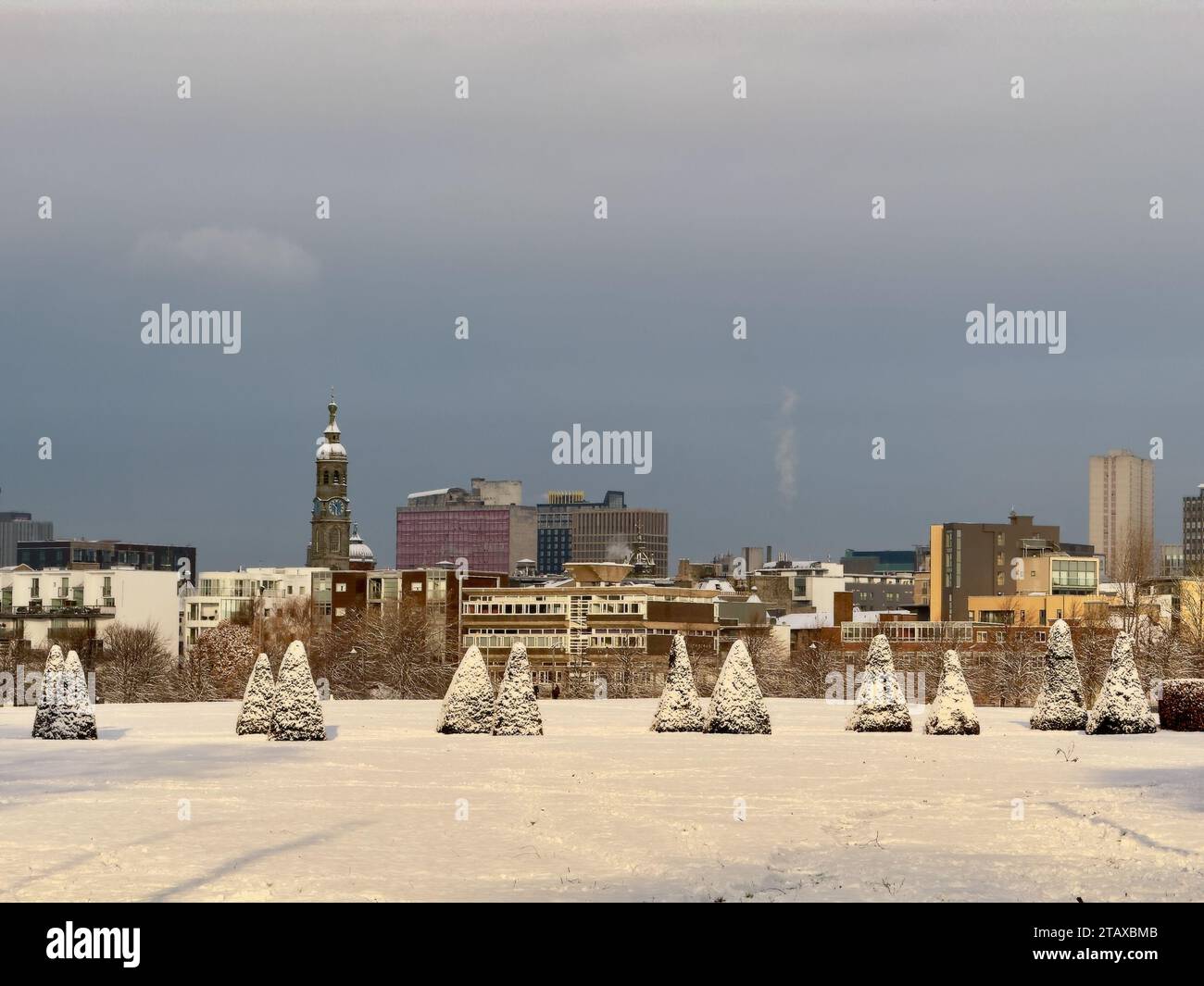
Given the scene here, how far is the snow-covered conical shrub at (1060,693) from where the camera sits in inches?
2175

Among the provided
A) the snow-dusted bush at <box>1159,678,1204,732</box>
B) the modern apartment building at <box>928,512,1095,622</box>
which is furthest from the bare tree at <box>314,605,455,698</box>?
the modern apartment building at <box>928,512,1095,622</box>

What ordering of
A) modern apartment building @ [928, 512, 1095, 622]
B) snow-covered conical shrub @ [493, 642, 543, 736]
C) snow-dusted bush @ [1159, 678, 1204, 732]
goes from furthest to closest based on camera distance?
modern apartment building @ [928, 512, 1095, 622] < snow-dusted bush @ [1159, 678, 1204, 732] < snow-covered conical shrub @ [493, 642, 543, 736]

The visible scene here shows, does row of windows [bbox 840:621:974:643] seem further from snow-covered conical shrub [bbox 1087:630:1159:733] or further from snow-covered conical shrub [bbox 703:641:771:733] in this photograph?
snow-covered conical shrub [bbox 703:641:771:733]

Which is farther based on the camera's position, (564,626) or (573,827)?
(564,626)

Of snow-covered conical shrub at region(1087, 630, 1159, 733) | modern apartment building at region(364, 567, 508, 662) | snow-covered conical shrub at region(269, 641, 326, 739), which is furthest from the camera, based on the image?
modern apartment building at region(364, 567, 508, 662)

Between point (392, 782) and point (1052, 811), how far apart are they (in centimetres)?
1345

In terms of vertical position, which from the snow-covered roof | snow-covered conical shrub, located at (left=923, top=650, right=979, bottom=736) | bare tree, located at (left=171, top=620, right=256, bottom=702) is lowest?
bare tree, located at (left=171, top=620, right=256, bottom=702)

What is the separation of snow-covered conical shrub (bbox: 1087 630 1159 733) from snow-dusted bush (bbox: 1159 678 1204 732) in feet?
6.72

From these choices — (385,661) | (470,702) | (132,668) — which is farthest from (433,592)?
(470,702)

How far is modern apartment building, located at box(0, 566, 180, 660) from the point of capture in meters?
147

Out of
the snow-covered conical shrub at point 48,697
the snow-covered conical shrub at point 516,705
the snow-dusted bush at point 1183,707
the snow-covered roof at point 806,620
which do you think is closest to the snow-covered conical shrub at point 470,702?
the snow-covered conical shrub at point 516,705

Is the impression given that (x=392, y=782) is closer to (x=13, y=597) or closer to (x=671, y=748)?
(x=671, y=748)
